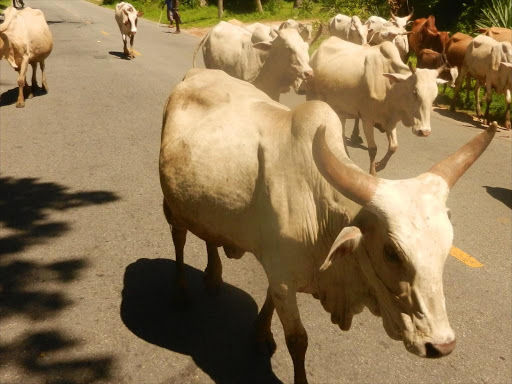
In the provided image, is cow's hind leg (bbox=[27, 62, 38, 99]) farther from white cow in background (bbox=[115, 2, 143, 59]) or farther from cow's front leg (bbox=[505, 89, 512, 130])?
cow's front leg (bbox=[505, 89, 512, 130])

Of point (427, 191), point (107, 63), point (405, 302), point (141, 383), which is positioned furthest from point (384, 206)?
point (107, 63)

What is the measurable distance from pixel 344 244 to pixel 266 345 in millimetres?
1684

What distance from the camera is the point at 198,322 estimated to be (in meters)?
3.96

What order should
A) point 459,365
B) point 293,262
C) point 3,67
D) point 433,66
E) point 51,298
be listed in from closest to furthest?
1. point 293,262
2. point 459,365
3. point 51,298
4. point 433,66
5. point 3,67

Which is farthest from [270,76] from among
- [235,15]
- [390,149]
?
[235,15]

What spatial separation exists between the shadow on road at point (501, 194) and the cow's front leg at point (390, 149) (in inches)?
55.3

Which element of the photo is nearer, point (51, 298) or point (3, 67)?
point (51, 298)

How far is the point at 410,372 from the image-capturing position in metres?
3.55

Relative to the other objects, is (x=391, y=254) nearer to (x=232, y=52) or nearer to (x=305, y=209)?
(x=305, y=209)

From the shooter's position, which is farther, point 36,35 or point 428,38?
point 428,38

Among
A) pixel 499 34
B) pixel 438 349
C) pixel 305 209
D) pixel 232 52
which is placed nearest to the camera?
pixel 438 349

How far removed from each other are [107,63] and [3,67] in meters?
2.74

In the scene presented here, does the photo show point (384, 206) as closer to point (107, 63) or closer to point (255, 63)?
point (255, 63)

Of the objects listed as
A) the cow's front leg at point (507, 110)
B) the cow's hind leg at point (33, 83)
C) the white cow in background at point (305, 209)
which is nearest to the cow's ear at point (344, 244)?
the white cow in background at point (305, 209)
